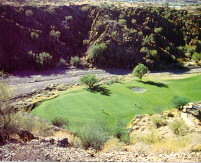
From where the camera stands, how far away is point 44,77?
125ft

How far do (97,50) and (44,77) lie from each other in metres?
14.9

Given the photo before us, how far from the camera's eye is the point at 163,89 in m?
26.0

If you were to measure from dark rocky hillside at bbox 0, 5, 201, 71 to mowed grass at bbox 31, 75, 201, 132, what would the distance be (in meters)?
19.1

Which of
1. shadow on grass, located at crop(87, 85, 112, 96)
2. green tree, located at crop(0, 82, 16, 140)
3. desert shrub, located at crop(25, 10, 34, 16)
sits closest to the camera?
green tree, located at crop(0, 82, 16, 140)

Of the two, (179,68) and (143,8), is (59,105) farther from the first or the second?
(143,8)

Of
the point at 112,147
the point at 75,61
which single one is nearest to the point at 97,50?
the point at 75,61

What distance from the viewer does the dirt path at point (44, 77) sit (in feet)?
109

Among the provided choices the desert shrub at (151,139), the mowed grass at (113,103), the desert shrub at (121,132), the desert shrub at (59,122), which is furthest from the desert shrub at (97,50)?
the desert shrub at (151,139)

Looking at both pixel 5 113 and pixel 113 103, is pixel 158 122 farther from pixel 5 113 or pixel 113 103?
pixel 5 113

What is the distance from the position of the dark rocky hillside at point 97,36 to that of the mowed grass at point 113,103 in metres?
19.1

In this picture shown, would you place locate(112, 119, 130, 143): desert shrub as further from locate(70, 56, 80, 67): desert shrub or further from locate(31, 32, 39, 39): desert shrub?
locate(31, 32, 39, 39): desert shrub

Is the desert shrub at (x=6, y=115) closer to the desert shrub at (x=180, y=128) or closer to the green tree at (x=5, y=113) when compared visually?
the green tree at (x=5, y=113)

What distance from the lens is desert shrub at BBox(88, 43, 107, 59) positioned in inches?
1763

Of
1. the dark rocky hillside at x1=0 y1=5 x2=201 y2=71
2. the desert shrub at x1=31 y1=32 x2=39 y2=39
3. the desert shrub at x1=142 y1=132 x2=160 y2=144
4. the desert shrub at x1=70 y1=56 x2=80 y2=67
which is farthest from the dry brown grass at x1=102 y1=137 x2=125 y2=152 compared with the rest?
the desert shrub at x1=31 y1=32 x2=39 y2=39
